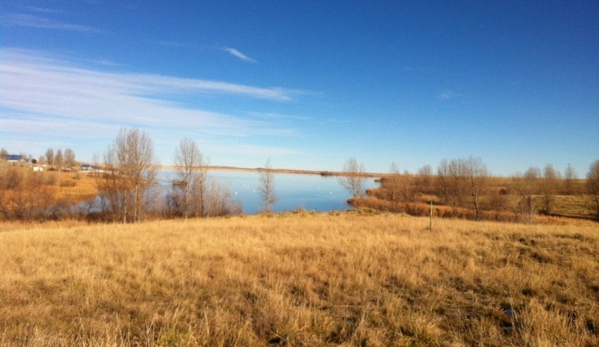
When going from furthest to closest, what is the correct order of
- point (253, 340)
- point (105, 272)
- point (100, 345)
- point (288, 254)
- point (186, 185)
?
point (186, 185) → point (288, 254) → point (105, 272) → point (253, 340) → point (100, 345)

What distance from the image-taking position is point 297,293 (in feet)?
19.1

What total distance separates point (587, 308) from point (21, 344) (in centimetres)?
809

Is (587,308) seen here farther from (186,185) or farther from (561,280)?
(186,185)

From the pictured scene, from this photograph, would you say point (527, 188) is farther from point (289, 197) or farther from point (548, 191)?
point (289, 197)

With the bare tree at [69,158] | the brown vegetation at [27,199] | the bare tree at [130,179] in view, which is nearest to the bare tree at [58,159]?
the bare tree at [69,158]

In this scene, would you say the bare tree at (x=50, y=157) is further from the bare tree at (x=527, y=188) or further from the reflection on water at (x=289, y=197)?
the bare tree at (x=527, y=188)

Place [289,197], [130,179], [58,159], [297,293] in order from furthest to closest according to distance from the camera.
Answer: [58,159]
[289,197]
[130,179]
[297,293]

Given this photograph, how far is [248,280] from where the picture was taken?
6.48 metres

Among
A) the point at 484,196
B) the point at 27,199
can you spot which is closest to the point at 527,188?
the point at 484,196

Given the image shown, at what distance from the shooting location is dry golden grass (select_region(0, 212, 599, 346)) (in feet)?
12.8

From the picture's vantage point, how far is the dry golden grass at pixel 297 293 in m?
3.89

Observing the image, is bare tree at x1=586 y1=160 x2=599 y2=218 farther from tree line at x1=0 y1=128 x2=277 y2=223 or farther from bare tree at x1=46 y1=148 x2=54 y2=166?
bare tree at x1=46 y1=148 x2=54 y2=166

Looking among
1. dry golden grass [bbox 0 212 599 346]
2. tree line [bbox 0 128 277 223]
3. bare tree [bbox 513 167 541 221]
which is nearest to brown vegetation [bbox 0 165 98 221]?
→ tree line [bbox 0 128 277 223]

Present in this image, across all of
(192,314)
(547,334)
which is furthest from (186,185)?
(547,334)
